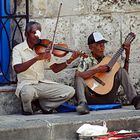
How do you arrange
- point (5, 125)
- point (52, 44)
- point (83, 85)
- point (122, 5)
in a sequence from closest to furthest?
point (5, 125) → point (52, 44) → point (83, 85) → point (122, 5)

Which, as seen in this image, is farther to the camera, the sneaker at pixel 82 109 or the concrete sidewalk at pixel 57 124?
the sneaker at pixel 82 109

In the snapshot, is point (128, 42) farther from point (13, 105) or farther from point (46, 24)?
point (13, 105)

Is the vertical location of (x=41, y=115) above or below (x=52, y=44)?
below

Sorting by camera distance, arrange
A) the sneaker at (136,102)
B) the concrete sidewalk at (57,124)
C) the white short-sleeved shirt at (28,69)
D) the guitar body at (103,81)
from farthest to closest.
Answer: the guitar body at (103,81) → the sneaker at (136,102) → the white short-sleeved shirt at (28,69) → the concrete sidewalk at (57,124)

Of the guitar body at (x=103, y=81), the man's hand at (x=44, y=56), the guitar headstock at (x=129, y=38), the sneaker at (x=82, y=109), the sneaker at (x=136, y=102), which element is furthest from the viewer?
the guitar headstock at (x=129, y=38)

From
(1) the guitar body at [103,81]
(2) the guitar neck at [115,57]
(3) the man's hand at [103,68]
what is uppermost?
(2) the guitar neck at [115,57]

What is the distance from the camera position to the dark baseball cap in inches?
312

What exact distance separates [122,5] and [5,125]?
2.74 m

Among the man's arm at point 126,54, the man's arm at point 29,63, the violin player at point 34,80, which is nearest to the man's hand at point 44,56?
the man's arm at point 29,63

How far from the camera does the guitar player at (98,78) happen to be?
25.5 feet

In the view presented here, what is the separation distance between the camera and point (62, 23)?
26.5 ft

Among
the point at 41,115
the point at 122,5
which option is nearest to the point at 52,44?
the point at 41,115

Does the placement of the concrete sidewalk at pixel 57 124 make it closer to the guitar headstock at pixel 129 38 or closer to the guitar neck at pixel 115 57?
the guitar neck at pixel 115 57

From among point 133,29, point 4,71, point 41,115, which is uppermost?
point 133,29
